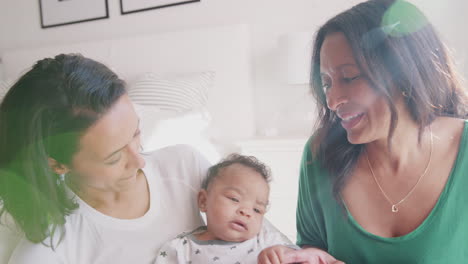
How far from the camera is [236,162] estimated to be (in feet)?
1.30

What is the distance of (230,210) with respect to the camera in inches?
14.6

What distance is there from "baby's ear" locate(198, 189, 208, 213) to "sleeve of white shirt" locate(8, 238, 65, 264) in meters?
0.15

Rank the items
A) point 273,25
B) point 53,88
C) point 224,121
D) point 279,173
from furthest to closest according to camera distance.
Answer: point 273,25 < point 224,121 < point 279,173 < point 53,88

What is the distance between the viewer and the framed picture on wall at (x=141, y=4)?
0.88 metres

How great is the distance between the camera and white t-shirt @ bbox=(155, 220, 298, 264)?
355 millimetres

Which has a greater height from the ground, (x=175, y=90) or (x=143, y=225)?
(x=175, y=90)

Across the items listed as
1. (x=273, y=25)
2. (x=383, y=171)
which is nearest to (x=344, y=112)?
(x=383, y=171)

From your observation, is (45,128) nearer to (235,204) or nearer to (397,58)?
(235,204)

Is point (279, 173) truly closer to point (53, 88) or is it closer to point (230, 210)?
point (230, 210)

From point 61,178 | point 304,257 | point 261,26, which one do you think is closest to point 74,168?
point 61,178

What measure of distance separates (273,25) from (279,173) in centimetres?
65

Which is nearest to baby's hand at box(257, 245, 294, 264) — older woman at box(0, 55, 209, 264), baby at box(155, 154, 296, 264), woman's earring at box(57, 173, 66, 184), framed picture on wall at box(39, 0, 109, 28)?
baby at box(155, 154, 296, 264)

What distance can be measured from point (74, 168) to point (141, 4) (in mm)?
674

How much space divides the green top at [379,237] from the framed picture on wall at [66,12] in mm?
420
